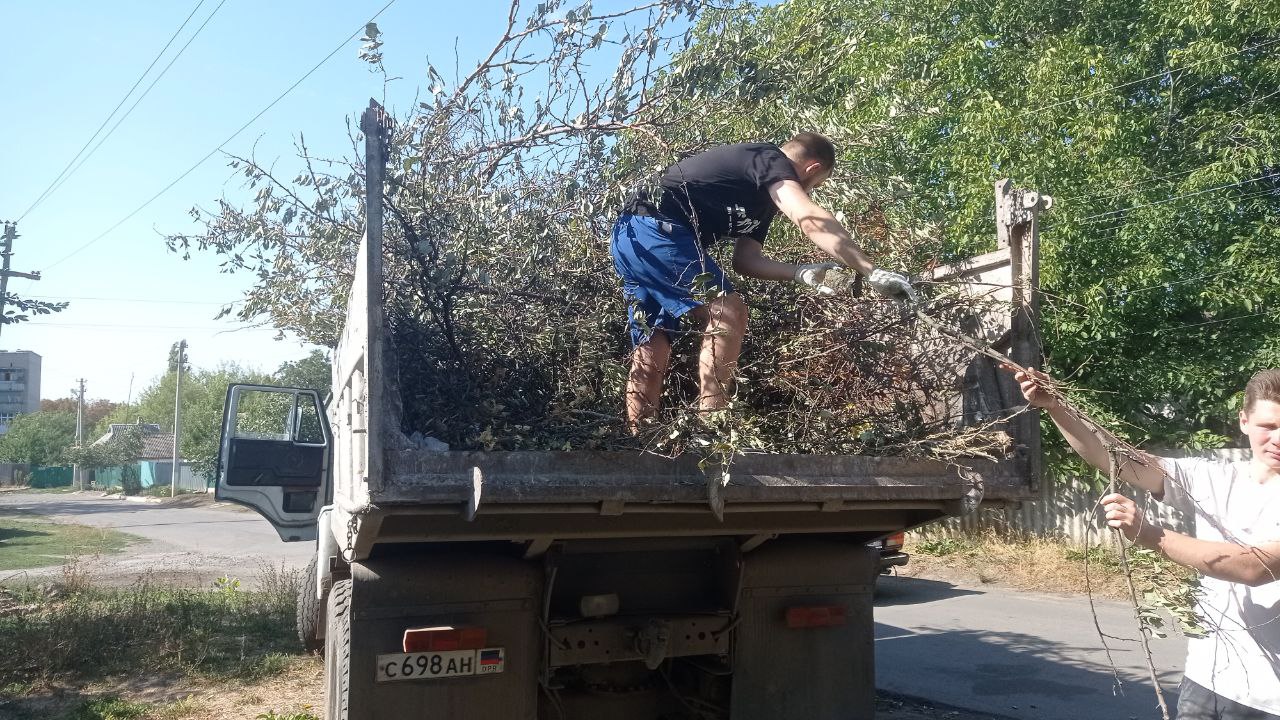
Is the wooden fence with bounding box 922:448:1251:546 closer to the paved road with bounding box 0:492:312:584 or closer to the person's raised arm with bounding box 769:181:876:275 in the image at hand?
the paved road with bounding box 0:492:312:584

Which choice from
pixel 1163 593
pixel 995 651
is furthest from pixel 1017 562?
pixel 1163 593

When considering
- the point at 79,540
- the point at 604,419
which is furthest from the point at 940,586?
the point at 79,540

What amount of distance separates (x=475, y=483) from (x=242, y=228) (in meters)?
3.32

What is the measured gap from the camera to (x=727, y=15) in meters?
4.98

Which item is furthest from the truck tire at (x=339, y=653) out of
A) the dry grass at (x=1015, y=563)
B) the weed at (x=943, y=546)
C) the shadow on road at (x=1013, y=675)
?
the weed at (x=943, y=546)

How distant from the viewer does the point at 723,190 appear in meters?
3.86

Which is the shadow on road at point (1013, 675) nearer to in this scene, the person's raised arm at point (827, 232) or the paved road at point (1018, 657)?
the paved road at point (1018, 657)

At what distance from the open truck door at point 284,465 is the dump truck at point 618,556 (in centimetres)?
332

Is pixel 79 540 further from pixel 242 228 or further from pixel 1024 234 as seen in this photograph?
pixel 1024 234

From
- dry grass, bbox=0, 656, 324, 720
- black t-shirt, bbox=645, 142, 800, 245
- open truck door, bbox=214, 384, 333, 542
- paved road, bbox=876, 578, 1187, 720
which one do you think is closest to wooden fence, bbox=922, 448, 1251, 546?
paved road, bbox=876, 578, 1187, 720

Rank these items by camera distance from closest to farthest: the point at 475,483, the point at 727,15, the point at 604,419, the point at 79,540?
the point at 475,483, the point at 604,419, the point at 727,15, the point at 79,540

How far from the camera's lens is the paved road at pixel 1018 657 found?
20.0 feet

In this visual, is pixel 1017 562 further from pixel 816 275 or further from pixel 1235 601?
pixel 1235 601

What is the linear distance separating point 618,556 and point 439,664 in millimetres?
795
